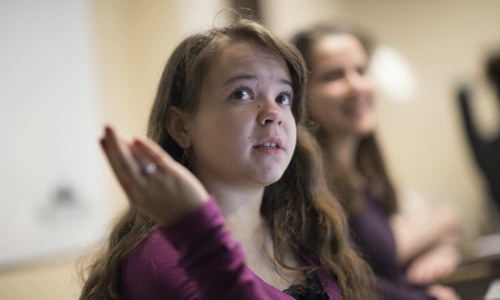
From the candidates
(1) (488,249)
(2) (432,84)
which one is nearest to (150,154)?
(1) (488,249)

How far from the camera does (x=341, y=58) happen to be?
3.66ft

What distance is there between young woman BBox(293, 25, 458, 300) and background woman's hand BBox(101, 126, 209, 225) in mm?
601

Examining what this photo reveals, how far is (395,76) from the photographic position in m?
2.19

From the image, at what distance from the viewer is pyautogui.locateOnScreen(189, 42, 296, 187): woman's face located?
1.93ft

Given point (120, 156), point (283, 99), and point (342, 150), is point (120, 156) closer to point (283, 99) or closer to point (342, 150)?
point (283, 99)

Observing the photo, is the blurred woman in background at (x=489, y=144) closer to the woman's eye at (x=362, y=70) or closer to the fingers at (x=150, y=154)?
the woman's eye at (x=362, y=70)

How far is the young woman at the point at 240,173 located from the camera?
576mm

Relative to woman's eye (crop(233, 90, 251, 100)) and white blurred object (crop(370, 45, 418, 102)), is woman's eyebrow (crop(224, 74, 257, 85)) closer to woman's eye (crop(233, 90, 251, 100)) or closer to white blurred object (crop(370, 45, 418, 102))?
woman's eye (crop(233, 90, 251, 100))

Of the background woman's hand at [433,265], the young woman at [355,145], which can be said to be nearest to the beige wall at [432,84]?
the background woman's hand at [433,265]

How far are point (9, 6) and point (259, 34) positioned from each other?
3.69 ft

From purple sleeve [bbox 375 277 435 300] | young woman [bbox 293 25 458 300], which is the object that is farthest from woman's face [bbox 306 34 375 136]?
purple sleeve [bbox 375 277 435 300]

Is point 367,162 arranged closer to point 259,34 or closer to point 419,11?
point 259,34

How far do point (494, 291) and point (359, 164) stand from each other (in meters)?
0.46

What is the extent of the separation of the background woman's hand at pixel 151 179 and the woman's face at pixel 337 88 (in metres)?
0.71
